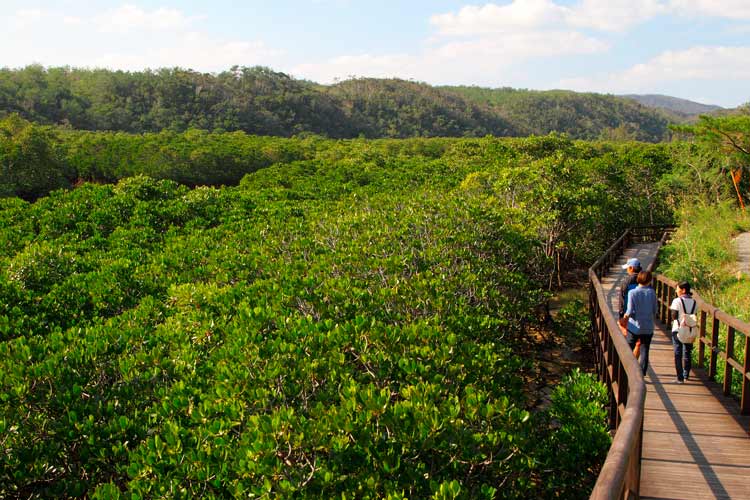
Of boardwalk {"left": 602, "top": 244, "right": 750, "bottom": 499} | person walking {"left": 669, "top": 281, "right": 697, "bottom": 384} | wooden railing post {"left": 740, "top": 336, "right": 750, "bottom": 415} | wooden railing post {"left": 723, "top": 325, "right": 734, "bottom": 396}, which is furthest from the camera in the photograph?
person walking {"left": 669, "top": 281, "right": 697, "bottom": 384}

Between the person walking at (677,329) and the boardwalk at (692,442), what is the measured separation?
6.2 inches

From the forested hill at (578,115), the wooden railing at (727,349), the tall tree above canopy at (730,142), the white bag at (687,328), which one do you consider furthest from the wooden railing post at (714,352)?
the forested hill at (578,115)

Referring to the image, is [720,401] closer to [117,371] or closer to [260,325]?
[260,325]

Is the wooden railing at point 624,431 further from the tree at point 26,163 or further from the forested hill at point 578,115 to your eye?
the forested hill at point 578,115

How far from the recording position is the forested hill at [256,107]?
71.1 meters

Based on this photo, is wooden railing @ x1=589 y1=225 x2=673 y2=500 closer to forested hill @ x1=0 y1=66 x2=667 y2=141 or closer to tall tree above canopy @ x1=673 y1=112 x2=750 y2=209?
tall tree above canopy @ x1=673 y1=112 x2=750 y2=209

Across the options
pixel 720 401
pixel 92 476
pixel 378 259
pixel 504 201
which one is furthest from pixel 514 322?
pixel 504 201

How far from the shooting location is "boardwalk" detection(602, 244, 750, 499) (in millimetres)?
4184

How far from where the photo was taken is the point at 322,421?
352 centimetres

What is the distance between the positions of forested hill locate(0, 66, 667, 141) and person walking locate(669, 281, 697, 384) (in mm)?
66093

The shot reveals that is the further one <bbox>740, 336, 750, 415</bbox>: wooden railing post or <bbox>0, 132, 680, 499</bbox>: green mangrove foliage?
<bbox>740, 336, 750, 415</bbox>: wooden railing post

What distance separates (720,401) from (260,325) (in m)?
5.03

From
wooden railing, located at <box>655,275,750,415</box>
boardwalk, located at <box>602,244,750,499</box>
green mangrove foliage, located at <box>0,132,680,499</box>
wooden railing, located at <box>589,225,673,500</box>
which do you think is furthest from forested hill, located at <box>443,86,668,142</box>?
wooden railing, located at <box>589,225,673,500</box>

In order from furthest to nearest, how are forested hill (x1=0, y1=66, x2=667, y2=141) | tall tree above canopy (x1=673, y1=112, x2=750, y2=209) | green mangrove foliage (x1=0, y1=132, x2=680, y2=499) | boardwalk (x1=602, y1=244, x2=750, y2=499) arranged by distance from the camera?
forested hill (x1=0, y1=66, x2=667, y2=141), tall tree above canopy (x1=673, y1=112, x2=750, y2=209), boardwalk (x1=602, y1=244, x2=750, y2=499), green mangrove foliage (x1=0, y1=132, x2=680, y2=499)
